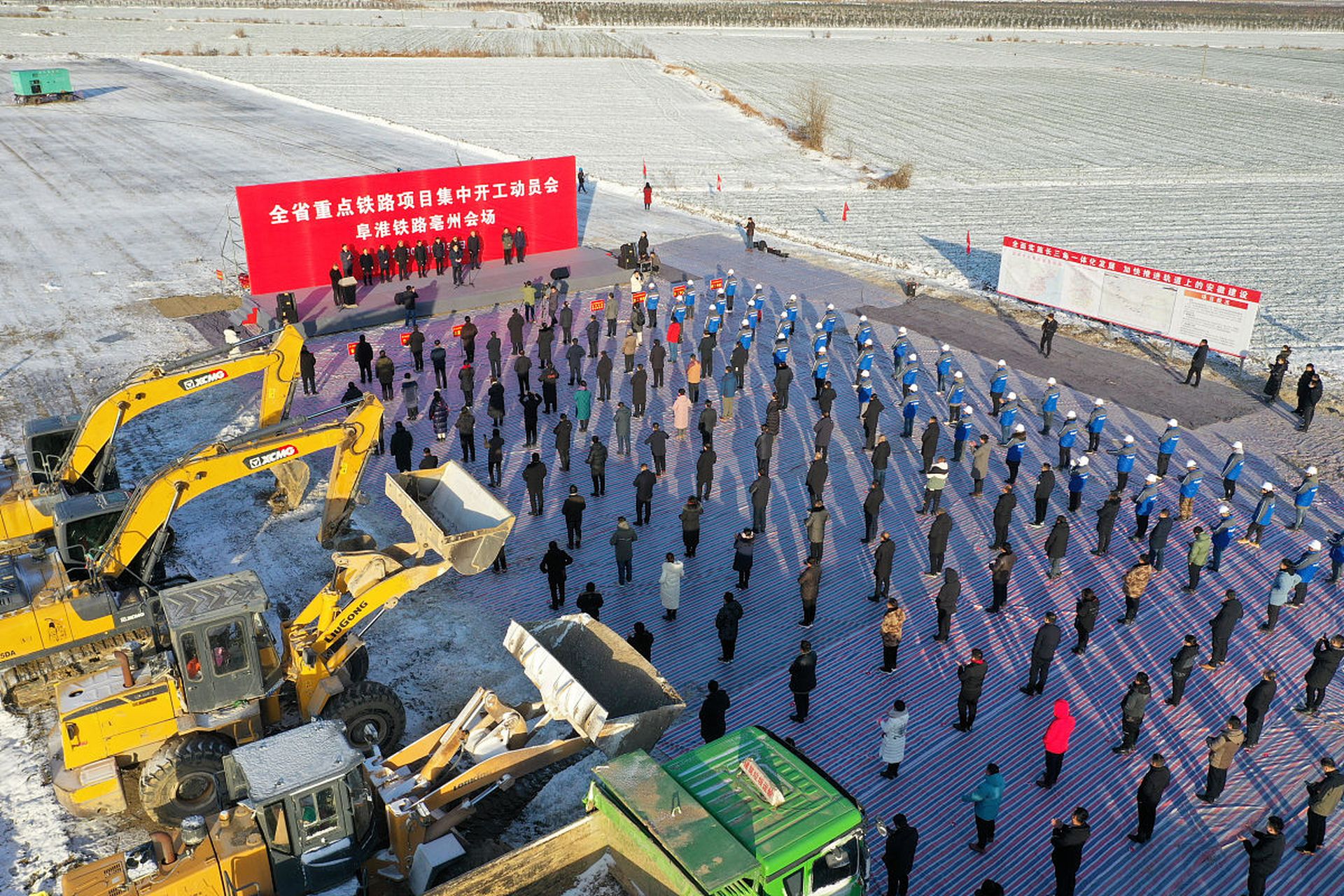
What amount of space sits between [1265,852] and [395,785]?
8663 mm

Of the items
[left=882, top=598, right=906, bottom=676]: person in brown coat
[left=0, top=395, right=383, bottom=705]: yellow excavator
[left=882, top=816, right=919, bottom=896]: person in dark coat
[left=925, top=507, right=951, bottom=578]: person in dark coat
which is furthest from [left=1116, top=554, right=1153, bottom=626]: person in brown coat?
[left=0, top=395, right=383, bottom=705]: yellow excavator

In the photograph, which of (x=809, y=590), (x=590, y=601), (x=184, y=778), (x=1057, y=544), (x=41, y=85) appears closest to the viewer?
(x=184, y=778)

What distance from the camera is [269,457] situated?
1443 cm

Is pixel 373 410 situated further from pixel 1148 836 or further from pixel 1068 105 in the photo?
pixel 1068 105

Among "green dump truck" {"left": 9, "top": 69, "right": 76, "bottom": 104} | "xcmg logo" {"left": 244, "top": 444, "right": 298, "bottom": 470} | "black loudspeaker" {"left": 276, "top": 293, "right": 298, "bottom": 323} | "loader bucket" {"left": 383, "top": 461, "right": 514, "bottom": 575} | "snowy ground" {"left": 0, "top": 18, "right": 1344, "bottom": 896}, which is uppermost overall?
"green dump truck" {"left": 9, "top": 69, "right": 76, "bottom": 104}

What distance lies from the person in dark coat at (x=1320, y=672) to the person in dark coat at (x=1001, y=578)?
391 centimetres

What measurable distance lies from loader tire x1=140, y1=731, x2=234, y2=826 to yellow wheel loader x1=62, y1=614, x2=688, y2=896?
1.11 meters

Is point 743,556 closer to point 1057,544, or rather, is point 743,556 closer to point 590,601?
point 590,601

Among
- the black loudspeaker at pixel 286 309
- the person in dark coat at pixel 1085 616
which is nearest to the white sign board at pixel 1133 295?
the person in dark coat at pixel 1085 616

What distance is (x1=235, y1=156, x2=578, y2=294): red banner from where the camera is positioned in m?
28.7

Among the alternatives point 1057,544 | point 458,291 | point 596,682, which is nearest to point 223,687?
point 596,682

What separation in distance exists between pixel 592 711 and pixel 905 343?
15802 millimetres

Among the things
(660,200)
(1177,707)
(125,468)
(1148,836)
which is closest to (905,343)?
(1177,707)

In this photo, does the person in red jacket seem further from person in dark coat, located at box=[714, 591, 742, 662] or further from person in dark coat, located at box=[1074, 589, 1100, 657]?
person in dark coat, located at box=[714, 591, 742, 662]
